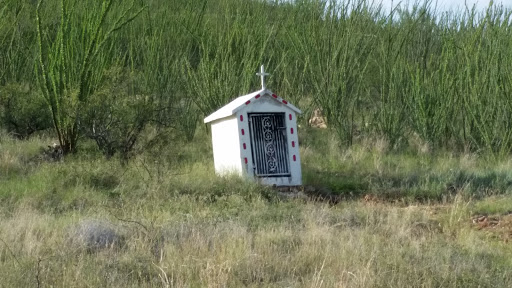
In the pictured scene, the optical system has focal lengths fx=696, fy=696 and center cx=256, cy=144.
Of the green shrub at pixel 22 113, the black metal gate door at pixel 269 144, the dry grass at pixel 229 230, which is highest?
the green shrub at pixel 22 113

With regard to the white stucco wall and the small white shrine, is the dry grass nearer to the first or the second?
the white stucco wall

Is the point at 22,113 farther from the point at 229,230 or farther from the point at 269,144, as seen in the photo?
the point at 229,230

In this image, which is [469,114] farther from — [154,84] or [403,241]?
[403,241]

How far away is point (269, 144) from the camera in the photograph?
34.0 ft

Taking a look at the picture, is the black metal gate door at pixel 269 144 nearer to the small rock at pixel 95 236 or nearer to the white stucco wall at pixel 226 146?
the white stucco wall at pixel 226 146

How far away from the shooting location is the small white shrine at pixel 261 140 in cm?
1007

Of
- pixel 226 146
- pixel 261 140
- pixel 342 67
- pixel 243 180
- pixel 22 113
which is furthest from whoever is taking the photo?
pixel 342 67

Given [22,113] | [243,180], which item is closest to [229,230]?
[243,180]

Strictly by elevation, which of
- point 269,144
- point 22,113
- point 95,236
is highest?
point 22,113

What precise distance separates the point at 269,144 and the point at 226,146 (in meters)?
0.66

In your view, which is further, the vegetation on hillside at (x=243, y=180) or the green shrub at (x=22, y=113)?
the green shrub at (x=22, y=113)

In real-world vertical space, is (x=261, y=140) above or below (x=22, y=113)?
below

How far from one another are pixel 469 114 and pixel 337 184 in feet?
15.4

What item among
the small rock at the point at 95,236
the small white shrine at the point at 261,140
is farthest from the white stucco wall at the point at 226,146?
the small rock at the point at 95,236
